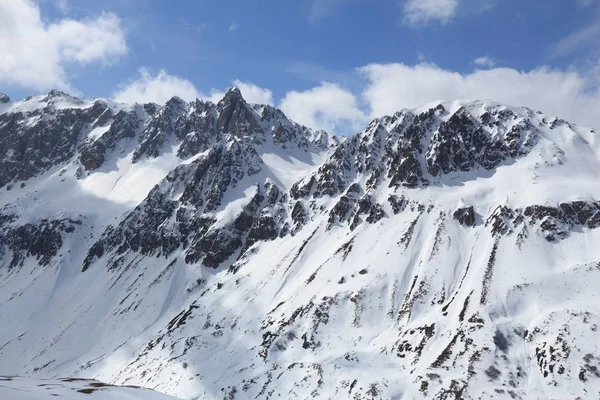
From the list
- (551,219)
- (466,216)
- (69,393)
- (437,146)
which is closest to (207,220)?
(437,146)

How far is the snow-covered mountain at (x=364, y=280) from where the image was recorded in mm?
86625

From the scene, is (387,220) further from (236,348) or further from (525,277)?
(236,348)

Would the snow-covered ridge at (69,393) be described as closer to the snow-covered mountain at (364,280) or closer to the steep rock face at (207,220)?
the snow-covered mountain at (364,280)

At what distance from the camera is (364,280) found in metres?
115

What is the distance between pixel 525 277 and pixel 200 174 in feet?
438

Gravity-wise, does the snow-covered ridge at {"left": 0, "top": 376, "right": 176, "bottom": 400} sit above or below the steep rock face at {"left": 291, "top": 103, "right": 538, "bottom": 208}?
below

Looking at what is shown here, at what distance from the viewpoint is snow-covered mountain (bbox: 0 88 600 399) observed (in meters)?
86.6

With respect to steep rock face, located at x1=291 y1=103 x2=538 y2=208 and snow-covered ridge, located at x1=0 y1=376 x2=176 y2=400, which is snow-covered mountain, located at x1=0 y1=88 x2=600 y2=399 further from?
snow-covered ridge, located at x1=0 y1=376 x2=176 y2=400

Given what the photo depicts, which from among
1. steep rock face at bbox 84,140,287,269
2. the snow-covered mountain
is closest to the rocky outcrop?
the snow-covered mountain

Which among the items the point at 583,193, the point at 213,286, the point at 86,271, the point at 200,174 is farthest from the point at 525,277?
the point at 86,271

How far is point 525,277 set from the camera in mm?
96188

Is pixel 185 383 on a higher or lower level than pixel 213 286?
lower

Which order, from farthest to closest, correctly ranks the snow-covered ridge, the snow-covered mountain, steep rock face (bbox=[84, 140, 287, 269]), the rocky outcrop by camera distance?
steep rock face (bbox=[84, 140, 287, 269]) → the rocky outcrop → the snow-covered mountain → the snow-covered ridge

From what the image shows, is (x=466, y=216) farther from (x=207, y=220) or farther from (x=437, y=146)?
(x=207, y=220)
